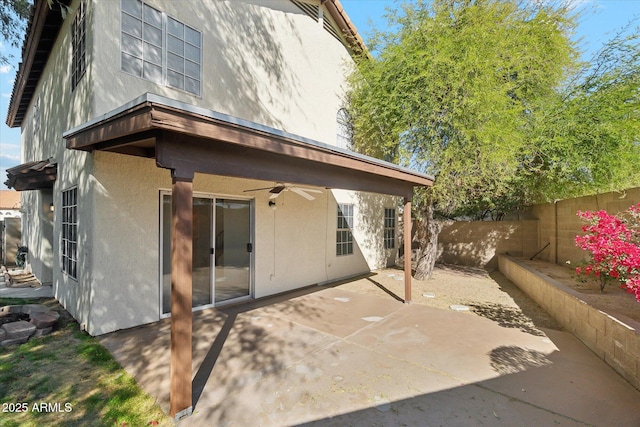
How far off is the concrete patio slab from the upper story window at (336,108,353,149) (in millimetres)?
6579

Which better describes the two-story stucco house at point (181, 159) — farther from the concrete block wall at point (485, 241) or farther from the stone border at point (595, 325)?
the concrete block wall at point (485, 241)

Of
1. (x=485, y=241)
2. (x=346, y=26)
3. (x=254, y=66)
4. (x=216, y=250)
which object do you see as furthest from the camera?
(x=485, y=241)

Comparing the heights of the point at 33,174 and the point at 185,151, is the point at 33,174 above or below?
above

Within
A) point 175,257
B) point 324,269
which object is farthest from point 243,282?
point 175,257

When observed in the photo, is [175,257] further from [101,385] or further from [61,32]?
[61,32]

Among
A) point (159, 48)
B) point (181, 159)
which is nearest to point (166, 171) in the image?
point (159, 48)

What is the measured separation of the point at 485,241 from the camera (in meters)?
12.6

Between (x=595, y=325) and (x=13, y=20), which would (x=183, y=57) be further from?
(x=595, y=325)

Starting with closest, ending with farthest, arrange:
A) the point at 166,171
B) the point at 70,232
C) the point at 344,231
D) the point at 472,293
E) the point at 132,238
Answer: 1. the point at 132,238
2. the point at 166,171
3. the point at 70,232
4. the point at 472,293
5. the point at 344,231

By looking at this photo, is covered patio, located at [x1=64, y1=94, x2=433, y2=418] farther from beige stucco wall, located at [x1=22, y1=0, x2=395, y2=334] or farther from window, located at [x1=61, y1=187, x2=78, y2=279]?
window, located at [x1=61, y1=187, x2=78, y2=279]

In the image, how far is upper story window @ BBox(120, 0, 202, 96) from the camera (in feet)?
17.5

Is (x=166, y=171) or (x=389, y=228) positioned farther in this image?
(x=389, y=228)

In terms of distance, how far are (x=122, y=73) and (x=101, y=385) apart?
4.64m

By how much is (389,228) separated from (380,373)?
32.0ft
